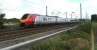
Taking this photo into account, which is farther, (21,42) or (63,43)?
(63,43)

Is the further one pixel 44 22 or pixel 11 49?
pixel 44 22

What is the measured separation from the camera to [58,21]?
65375 millimetres

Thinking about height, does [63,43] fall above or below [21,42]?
below

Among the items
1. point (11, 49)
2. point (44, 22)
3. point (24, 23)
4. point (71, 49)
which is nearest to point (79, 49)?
point (71, 49)

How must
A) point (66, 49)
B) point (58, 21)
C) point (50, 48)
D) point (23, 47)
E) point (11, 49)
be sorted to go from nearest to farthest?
point (11, 49) → point (23, 47) → point (50, 48) → point (66, 49) → point (58, 21)

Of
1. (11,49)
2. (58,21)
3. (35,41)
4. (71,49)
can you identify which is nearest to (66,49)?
(71,49)

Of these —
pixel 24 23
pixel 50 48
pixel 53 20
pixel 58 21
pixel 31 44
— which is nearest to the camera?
pixel 31 44

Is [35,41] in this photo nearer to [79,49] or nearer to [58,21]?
[79,49]

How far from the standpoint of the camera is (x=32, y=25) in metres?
45.4

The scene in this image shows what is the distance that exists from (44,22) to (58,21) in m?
15.0

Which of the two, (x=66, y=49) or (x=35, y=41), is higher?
(x=35, y=41)

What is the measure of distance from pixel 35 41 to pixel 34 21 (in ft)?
136

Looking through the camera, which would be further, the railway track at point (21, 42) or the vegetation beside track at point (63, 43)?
the vegetation beside track at point (63, 43)

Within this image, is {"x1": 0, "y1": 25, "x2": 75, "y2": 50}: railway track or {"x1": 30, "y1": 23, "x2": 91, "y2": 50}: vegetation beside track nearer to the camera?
{"x1": 0, "y1": 25, "x2": 75, "y2": 50}: railway track
